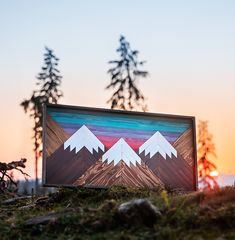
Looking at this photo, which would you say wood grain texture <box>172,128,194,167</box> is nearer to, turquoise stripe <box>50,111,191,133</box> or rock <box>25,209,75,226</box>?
turquoise stripe <box>50,111,191,133</box>

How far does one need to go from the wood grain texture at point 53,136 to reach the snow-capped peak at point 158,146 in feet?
8.36

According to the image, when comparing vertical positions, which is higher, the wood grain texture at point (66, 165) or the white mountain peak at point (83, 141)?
the white mountain peak at point (83, 141)

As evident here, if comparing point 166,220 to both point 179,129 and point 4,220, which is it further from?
point 179,129

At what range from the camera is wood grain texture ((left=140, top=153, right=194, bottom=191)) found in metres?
16.5

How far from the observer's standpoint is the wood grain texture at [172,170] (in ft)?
54.1

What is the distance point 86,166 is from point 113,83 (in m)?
22.2

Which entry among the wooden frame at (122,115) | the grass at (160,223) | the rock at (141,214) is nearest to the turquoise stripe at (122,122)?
the wooden frame at (122,115)

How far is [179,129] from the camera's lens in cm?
1716

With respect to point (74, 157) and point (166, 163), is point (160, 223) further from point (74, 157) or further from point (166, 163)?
point (166, 163)

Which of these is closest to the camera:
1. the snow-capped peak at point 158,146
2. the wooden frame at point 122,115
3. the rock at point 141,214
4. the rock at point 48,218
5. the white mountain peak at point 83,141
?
the rock at point 141,214

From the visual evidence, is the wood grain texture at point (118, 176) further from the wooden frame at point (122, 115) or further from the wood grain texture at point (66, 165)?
the wood grain texture at point (66, 165)

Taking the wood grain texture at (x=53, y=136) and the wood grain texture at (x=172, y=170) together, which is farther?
the wood grain texture at (x=172, y=170)

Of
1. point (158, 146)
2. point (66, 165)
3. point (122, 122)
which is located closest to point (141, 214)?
point (66, 165)

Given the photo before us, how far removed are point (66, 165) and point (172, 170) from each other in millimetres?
3586
